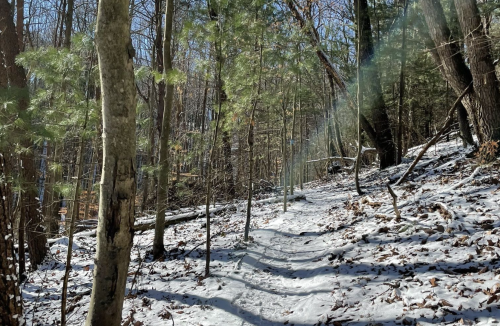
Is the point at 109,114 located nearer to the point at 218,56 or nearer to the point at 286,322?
the point at 286,322

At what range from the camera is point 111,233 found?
7.58 ft

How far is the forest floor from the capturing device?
3625 mm

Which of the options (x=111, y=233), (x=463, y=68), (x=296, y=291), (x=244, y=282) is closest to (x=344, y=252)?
(x=296, y=291)

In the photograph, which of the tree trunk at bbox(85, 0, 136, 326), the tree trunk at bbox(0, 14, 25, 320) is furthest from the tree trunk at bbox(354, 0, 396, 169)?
the tree trunk at bbox(0, 14, 25, 320)

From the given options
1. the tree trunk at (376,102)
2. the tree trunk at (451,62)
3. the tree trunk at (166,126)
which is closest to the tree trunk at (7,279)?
the tree trunk at (166,126)

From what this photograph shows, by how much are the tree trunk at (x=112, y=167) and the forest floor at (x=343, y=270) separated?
1.84 meters

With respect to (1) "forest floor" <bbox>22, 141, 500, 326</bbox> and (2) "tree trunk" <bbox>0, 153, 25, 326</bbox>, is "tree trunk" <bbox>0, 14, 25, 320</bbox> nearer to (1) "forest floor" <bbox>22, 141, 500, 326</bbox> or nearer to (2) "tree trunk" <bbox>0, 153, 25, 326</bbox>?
(2) "tree trunk" <bbox>0, 153, 25, 326</bbox>

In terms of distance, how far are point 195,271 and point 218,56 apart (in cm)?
426

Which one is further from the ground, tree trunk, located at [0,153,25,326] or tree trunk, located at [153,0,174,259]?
tree trunk, located at [153,0,174,259]

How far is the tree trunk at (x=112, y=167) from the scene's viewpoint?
7.52ft

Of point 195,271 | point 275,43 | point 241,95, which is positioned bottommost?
point 195,271

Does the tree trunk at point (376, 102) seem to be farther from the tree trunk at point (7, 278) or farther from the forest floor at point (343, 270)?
the tree trunk at point (7, 278)

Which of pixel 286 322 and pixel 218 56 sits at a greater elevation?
pixel 218 56

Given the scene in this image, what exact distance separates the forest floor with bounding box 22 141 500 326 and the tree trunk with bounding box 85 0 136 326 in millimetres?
1836
